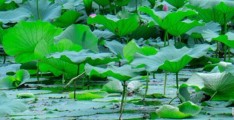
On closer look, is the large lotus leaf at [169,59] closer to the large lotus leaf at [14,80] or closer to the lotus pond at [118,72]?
the lotus pond at [118,72]

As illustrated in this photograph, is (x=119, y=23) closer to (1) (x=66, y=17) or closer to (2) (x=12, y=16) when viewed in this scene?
(2) (x=12, y=16)

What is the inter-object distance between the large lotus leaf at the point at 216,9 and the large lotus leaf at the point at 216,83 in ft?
3.27

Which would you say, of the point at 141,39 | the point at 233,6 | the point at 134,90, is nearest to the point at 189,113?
the point at 134,90

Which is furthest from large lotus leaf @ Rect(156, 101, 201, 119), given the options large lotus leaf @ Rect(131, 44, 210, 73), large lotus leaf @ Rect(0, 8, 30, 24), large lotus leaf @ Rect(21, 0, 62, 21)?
large lotus leaf @ Rect(21, 0, 62, 21)

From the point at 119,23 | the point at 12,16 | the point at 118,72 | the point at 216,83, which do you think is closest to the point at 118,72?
the point at 118,72

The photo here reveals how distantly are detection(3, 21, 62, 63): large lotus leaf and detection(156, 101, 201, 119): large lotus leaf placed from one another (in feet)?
3.27

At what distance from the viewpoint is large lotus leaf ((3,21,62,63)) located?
10.5ft

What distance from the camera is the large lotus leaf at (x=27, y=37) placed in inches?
126

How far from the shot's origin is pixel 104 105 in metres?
2.58

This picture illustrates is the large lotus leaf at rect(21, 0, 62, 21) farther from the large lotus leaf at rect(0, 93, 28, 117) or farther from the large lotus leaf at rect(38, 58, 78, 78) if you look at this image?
the large lotus leaf at rect(0, 93, 28, 117)

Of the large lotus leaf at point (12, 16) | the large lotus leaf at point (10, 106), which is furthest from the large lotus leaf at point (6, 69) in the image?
the large lotus leaf at point (10, 106)

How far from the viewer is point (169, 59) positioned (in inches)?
96.0

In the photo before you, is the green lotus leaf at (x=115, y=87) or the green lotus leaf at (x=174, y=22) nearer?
the green lotus leaf at (x=115, y=87)

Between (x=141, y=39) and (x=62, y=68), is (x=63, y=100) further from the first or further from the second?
(x=141, y=39)
